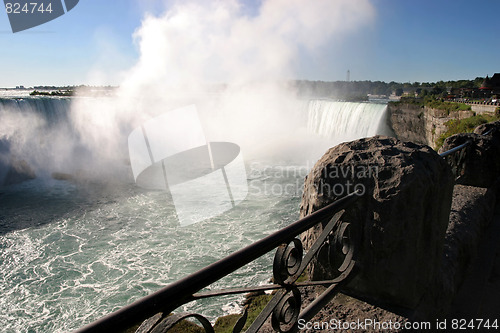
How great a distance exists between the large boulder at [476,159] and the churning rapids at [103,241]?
16.8 feet

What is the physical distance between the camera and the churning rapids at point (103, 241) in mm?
7707

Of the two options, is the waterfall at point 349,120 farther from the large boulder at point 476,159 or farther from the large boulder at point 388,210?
the large boulder at point 388,210

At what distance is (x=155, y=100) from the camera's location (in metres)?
31.9

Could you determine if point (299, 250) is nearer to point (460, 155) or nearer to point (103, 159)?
point (460, 155)

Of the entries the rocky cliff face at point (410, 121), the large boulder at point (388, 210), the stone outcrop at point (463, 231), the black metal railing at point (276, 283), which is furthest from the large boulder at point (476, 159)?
the rocky cliff face at point (410, 121)

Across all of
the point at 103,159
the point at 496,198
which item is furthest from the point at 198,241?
the point at 103,159

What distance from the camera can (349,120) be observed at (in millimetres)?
27969

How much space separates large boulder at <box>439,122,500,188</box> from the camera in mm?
3674

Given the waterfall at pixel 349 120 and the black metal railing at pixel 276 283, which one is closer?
the black metal railing at pixel 276 283

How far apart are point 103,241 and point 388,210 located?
10937mm

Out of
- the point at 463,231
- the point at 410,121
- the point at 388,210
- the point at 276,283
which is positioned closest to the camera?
the point at 276,283

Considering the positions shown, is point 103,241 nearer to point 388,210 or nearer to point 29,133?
point 388,210

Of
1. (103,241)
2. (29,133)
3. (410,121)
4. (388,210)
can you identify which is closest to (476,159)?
(388,210)

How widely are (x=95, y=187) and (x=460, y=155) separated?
1753 cm
